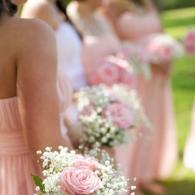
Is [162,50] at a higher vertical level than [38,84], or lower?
higher

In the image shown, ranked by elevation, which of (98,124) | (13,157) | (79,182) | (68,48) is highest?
(68,48)

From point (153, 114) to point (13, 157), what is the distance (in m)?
5.20

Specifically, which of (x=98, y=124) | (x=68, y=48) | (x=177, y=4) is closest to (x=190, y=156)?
(x=68, y=48)

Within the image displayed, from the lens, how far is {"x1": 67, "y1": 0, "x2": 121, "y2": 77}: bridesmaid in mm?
6609

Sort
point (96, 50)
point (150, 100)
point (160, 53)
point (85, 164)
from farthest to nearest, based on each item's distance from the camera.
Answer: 1. point (150, 100)
2. point (160, 53)
3. point (96, 50)
4. point (85, 164)

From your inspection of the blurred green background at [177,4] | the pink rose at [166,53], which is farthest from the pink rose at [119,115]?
the blurred green background at [177,4]

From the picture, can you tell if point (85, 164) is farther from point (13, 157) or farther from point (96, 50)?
point (96, 50)

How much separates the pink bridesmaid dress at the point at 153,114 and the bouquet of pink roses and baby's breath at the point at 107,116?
10.6 ft

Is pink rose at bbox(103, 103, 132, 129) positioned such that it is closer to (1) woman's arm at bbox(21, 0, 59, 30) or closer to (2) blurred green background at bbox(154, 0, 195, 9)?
(1) woman's arm at bbox(21, 0, 59, 30)

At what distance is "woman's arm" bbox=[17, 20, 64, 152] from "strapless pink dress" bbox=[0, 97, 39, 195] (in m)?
0.15

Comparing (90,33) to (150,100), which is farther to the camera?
(150,100)

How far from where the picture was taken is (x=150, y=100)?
8617 mm

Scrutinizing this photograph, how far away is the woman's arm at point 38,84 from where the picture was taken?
126 inches

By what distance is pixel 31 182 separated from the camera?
3.48 metres
